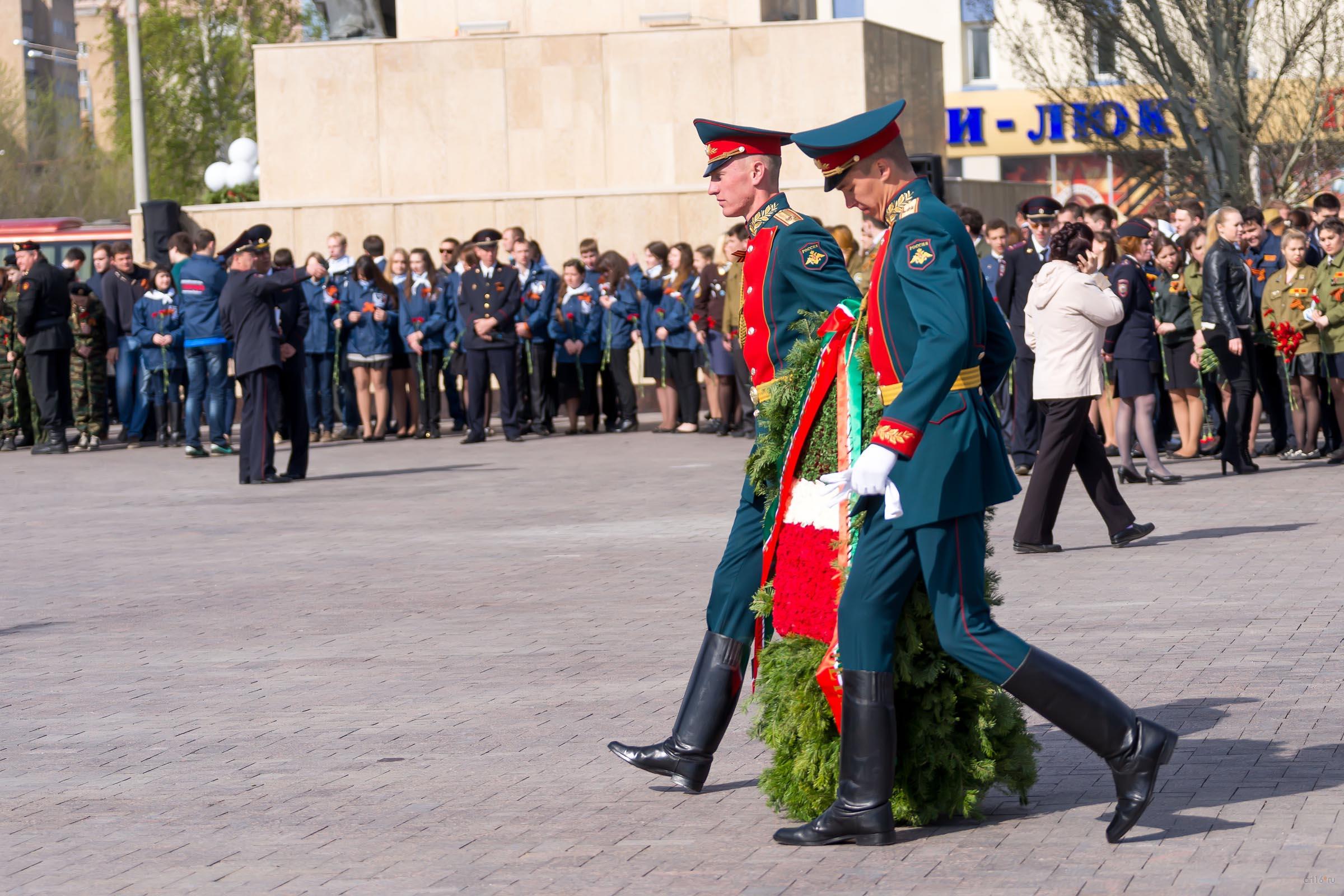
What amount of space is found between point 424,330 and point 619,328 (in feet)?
6.41

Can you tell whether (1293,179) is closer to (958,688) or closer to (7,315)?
(7,315)

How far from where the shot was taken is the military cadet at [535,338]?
20484 millimetres

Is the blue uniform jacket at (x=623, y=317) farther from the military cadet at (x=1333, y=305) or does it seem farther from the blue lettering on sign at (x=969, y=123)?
the blue lettering on sign at (x=969, y=123)

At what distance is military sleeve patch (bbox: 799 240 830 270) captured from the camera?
594 centimetres

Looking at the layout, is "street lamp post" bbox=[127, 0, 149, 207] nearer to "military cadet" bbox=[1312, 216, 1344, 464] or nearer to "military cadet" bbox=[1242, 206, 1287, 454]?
"military cadet" bbox=[1242, 206, 1287, 454]

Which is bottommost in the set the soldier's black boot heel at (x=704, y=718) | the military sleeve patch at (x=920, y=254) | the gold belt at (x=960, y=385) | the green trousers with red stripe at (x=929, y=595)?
the soldier's black boot heel at (x=704, y=718)

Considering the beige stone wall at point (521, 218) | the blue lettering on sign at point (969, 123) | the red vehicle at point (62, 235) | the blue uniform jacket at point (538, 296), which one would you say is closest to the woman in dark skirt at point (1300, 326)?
the blue uniform jacket at point (538, 296)

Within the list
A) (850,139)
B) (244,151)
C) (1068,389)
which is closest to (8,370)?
(244,151)

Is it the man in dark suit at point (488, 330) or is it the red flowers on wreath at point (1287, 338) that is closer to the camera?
the red flowers on wreath at point (1287, 338)

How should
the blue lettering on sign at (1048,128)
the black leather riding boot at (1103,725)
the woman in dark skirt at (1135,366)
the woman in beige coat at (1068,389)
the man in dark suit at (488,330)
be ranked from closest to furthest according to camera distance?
the black leather riding boot at (1103,725)
the woman in beige coat at (1068,389)
the woman in dark skirt at (1135,366)
the man in dark suit at (488,330)
the blue lettering on sign at (1048,128)

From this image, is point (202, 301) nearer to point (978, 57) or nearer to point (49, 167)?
point (978, 57)

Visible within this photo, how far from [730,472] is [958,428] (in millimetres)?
11181

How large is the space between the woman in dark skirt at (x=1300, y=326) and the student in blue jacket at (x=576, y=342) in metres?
7.28

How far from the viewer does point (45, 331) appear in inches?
816
